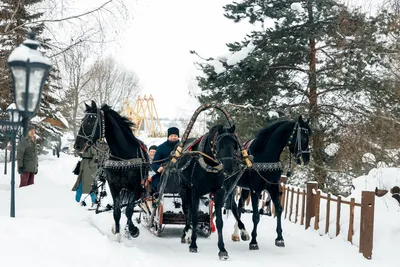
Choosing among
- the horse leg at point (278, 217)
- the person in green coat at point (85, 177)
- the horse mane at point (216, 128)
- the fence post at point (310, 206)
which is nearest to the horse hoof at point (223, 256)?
the horse leg at point (278, 217)

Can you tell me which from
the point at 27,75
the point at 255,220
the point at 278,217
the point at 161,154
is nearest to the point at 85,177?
the point at 161,154

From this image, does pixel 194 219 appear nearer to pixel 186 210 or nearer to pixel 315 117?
pixel 186 210

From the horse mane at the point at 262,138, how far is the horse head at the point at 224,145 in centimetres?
145

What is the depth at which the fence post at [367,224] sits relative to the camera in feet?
28.2

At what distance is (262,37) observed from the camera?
17.1 metres

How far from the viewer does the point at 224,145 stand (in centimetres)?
848

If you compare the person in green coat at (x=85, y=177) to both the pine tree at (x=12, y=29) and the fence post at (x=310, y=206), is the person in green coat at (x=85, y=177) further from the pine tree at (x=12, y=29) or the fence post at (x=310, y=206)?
the fence post at (x=310, y=206)

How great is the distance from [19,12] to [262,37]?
25.1ft

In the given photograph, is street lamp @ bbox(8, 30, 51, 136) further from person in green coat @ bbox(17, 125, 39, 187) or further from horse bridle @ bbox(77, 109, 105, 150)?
person in green coat @ bbox(17, 125, 39, 187)

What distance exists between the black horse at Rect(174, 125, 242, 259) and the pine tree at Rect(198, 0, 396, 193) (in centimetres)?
752

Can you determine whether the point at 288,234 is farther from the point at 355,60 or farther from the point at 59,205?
the point at 355,60

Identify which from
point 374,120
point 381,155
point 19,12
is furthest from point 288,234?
point 19,12

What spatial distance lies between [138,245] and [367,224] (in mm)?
4075

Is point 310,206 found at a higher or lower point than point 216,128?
lower
